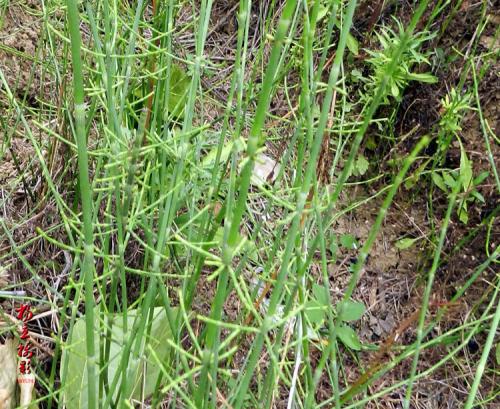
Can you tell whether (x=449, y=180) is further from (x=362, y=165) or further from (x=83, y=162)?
(x=83, y=162)

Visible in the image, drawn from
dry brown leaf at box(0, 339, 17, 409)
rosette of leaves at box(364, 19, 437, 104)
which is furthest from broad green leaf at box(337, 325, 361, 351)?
dry brown leaf at box(0, 339, 17, 409)

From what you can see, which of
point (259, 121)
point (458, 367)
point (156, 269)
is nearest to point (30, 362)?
point (156, 269)

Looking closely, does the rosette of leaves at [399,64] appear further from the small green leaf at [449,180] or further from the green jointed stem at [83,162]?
the green jointed stem at [83,162]

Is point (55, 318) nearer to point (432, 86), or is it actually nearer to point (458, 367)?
point (458, 367)

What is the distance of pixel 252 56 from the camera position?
2.05m

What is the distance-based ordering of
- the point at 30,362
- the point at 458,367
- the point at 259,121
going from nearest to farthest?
the point at 259,121
the point at 30,362
the point at 458,367

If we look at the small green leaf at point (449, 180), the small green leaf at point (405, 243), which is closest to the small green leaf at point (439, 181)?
the small green leaf at point (449, 180)

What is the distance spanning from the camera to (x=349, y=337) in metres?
1.48

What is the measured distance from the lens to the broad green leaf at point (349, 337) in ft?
4.75

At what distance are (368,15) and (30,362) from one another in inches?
56.7

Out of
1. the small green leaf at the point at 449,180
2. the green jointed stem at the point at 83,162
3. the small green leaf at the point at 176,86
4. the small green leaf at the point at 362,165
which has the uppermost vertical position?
the green jointed stem at the point at 83,162

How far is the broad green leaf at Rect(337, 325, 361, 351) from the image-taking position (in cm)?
145

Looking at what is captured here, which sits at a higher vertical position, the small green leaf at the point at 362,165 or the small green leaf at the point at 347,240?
the small green leaf at the point at 362,165

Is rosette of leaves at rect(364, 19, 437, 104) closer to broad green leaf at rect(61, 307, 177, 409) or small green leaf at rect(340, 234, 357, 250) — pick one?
small green leaf at rect(340, 234, 357, 250)
